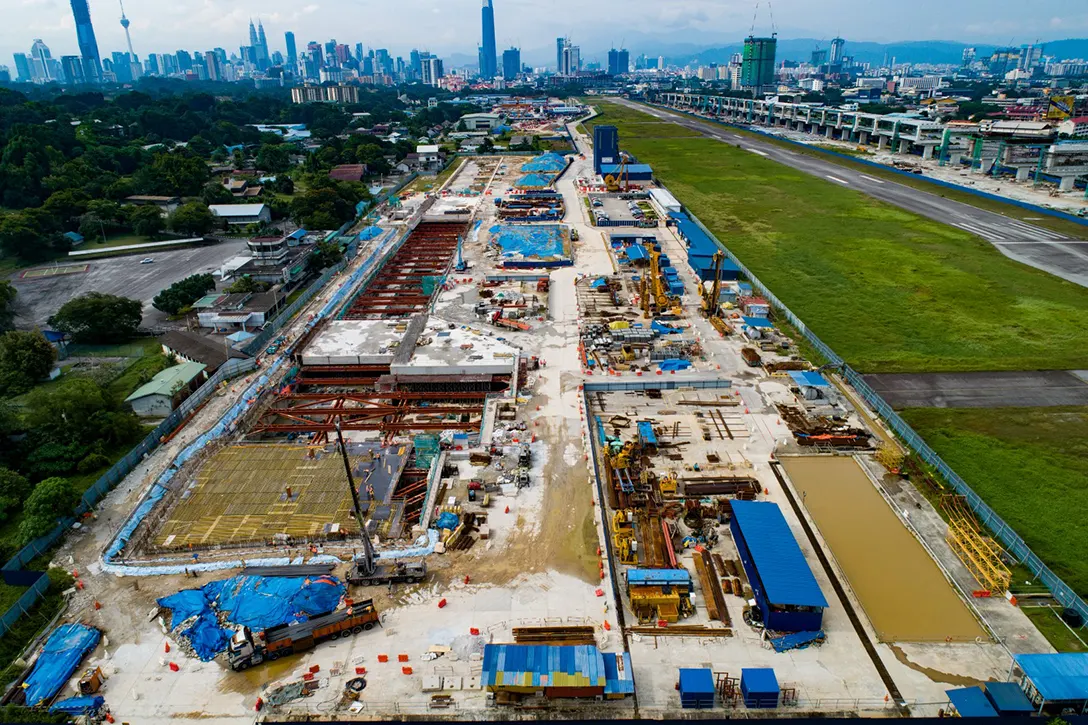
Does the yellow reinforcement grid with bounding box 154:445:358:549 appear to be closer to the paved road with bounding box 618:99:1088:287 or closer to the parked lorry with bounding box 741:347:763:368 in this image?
the parked lorry with bounding box 741:347:763:368

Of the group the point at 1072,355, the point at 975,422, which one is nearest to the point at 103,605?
the point at 975,422

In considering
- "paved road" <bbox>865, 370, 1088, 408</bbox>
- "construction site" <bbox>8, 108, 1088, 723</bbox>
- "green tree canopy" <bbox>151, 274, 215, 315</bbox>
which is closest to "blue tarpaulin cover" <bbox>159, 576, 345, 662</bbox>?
"construction site" <bbox>8, 108, 1088, 723</bbox>

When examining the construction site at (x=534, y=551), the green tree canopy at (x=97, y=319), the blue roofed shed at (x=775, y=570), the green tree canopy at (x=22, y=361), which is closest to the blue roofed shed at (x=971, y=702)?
the construction site at (x=534, y=551)

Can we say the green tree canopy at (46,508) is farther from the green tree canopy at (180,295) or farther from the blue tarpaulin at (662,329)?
the blue tarpaulin at (662,329)

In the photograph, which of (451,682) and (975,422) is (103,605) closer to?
(451,682)

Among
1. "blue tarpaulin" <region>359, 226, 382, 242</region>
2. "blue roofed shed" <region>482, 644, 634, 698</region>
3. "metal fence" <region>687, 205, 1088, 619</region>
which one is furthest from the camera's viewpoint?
"blue tarpaulin" <region>359, 226, 382, 242</region>
